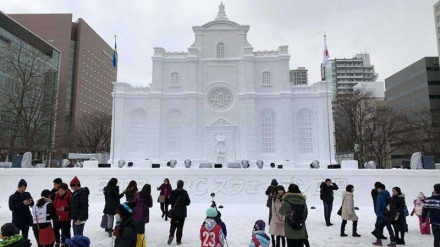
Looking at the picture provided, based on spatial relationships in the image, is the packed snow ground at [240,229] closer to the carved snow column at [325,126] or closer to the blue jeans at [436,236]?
the blue jeans at [436,236]

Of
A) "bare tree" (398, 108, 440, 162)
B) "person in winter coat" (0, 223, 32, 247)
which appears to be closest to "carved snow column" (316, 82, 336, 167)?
"bare tree" (398, 108, 440, 162)

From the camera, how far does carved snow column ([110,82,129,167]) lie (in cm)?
3488

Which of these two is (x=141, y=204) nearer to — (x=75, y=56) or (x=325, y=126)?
(x=325, y=126)

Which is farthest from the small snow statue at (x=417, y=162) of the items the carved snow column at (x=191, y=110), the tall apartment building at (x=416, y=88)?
the tall apartment building at (x=416, y=88)

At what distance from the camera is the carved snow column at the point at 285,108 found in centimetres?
3456

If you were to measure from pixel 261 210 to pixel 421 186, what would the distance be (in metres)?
10.1

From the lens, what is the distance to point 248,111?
3544cm

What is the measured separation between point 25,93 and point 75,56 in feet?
232

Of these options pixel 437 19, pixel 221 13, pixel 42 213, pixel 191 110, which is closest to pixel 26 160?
pixel 42 213

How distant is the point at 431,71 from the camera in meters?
61.4

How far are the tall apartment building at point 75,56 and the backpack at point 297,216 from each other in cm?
8552

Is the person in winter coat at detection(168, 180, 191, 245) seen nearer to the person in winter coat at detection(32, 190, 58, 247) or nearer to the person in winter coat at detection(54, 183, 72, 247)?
the person in winter coat at detection(54, 183, 72, 247)

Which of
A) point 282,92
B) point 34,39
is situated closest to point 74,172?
point 282,92

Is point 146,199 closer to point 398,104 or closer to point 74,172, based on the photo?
point 74,172
